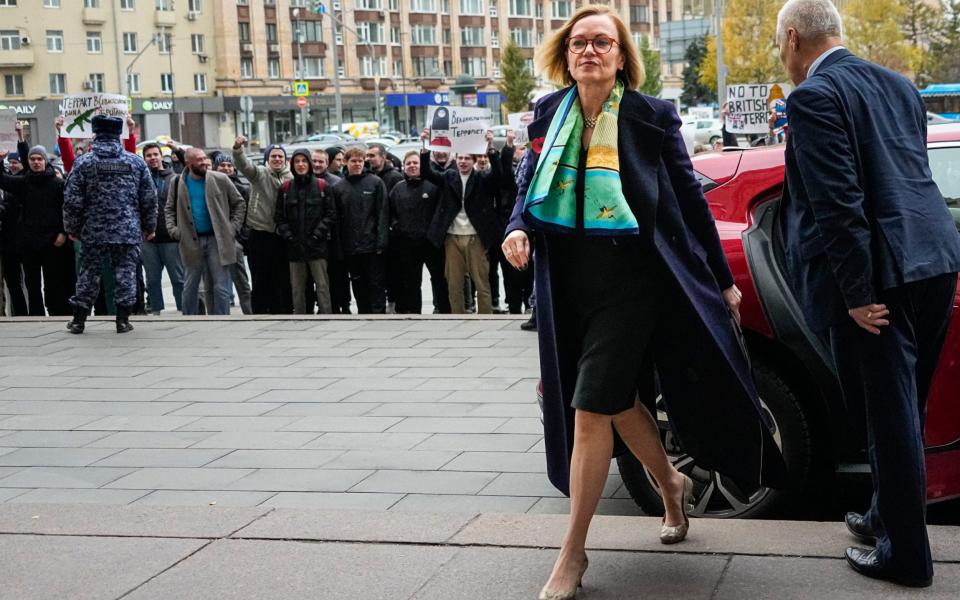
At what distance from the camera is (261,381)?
935cm

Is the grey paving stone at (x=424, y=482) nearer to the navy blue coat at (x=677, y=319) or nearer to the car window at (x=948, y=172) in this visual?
the navy blue coat at (x=677, y=319)

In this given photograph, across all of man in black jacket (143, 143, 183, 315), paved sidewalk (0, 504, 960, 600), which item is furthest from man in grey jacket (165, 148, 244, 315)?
paved sidewalk (0, 504, 960, 600)

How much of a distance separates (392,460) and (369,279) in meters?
7.44

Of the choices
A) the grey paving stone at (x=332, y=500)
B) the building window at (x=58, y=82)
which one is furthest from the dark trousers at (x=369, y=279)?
the building window at (x=58, y=82)

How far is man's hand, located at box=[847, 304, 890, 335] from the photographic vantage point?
4.07 metres

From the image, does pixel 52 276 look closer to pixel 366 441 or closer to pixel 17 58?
pixel 366 441

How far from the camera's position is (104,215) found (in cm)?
1205

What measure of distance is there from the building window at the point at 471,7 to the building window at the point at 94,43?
29063 millimetres

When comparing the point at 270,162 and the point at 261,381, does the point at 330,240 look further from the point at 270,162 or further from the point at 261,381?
the point at 261,381

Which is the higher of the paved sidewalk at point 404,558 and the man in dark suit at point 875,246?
the man in dark suit at point 875,246

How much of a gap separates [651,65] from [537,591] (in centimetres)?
9183

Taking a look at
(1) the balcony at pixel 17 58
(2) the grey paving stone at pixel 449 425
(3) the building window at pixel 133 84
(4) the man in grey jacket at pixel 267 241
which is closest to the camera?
(2) the grey paving stone at pixel 449 425

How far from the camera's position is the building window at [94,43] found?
3236 inches

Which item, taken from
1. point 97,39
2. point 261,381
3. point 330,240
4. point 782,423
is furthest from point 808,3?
point 97,39
